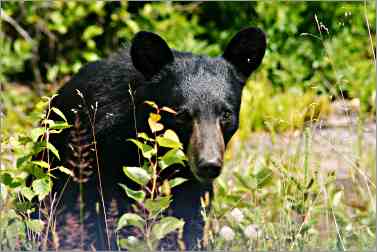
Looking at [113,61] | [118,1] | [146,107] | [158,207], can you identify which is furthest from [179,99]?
[118,1]

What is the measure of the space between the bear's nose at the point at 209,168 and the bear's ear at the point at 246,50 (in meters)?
0.92

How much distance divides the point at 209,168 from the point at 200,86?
63 centimetres

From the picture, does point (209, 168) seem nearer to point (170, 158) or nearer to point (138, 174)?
point (170, 158)

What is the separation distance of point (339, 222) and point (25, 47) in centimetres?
507

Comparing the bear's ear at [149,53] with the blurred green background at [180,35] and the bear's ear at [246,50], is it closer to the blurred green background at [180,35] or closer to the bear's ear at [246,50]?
the bear's ear at [246,50]

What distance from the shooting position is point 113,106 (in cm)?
477

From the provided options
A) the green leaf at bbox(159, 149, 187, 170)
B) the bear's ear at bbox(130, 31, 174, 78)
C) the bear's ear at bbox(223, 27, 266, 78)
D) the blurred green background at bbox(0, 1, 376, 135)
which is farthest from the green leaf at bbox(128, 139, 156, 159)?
the blurred green background at bbox(0, 1, 376, 135)

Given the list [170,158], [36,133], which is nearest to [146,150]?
[170,158]

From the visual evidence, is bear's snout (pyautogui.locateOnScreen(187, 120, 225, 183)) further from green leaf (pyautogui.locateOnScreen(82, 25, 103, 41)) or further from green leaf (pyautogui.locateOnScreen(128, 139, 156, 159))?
green leaf (pyautogui.locateOnScreen(82, 25, 103, 41))

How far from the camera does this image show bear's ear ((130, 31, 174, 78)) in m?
4.64

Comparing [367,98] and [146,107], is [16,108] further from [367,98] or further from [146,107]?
[146,107]

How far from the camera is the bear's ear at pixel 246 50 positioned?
4824 millimetres

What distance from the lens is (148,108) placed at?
464 cm

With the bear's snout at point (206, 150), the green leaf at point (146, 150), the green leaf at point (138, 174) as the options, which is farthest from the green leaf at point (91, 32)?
the green leaf at point (138, 174)
